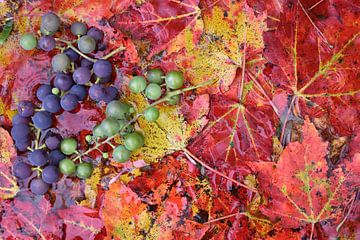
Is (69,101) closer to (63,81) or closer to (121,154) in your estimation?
(63,81)

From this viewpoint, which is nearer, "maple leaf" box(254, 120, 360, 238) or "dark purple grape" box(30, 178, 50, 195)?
"maple leaf" box(254, 120, 360, 238)

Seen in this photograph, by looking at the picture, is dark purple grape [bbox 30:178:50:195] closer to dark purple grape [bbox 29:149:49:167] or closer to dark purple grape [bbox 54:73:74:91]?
dark purple grape [bbox 29:149:49:167]

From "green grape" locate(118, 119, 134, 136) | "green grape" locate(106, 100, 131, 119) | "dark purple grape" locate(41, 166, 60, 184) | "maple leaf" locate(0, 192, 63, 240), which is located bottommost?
"maple leaf" locate(0, 192, 63, 240)

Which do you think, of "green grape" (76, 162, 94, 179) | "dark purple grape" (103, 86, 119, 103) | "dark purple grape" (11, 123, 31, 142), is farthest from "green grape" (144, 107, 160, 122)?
"dark purple grape" (11, 123, 31, 142)

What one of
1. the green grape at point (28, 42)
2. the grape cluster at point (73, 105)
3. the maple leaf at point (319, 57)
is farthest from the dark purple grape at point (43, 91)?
the maple leaf at point (319, 57)

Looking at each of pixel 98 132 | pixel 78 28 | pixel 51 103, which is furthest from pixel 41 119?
pixel 78 28

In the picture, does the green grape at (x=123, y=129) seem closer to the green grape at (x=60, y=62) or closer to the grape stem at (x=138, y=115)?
the grape stem at (x=138, y=115)

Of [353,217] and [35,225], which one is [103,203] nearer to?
[35,225]
